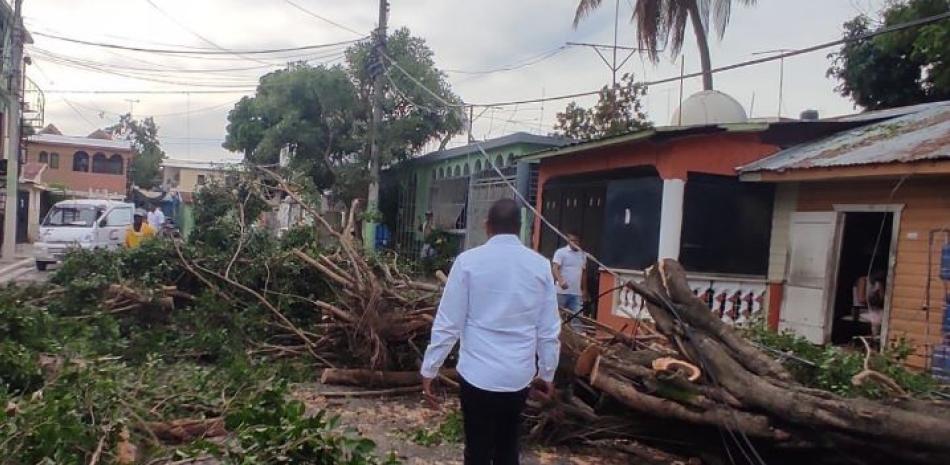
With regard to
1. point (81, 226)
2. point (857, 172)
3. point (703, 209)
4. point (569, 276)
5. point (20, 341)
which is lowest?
point (20, 341)

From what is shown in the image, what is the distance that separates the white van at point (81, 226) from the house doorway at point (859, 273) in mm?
15641

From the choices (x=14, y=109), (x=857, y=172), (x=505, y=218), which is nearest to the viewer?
(x=505, y=218)

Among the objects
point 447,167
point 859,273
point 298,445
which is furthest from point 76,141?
point 298,445

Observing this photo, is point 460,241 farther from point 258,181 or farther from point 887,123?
point 887,123

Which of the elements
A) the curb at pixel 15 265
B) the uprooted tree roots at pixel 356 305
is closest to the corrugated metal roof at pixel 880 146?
the uprooted tree roots at pixel 356 305

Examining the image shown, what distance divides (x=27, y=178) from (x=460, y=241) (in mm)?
23038

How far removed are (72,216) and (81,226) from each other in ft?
1.75

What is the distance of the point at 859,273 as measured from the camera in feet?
36.8

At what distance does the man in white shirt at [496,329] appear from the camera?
3734mm

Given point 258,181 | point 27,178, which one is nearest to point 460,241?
point 258,181

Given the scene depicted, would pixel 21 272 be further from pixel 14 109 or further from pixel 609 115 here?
pixel 609 115

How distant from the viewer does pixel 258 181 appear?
1089cm

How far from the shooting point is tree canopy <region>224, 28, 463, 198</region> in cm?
2248

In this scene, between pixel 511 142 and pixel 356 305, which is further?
pixel 511 142
